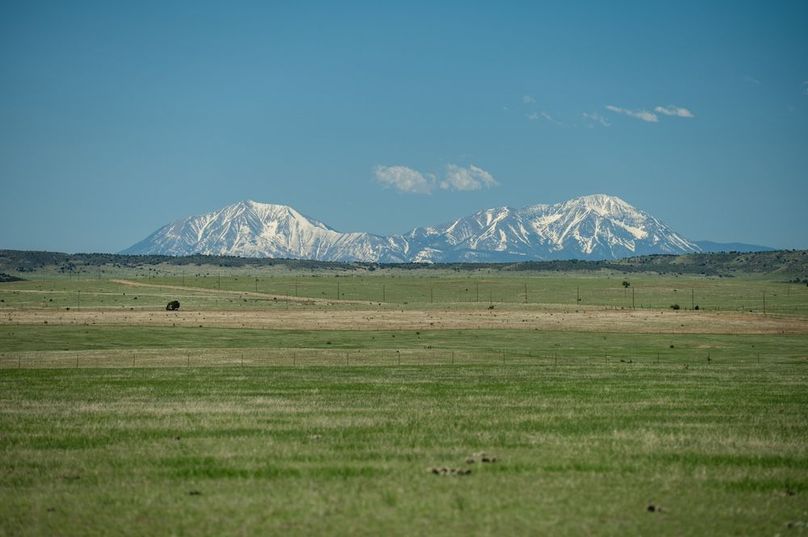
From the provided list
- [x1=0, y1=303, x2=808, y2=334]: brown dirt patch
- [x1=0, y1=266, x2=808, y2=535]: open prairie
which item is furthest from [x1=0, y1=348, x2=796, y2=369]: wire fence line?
[x1=0, y1=303, x2=808, y2=334]: brown dirt patch

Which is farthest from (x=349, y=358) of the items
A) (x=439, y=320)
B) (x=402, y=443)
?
(x=439, y=320)

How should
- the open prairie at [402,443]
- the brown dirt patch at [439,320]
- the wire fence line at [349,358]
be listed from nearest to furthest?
1. the open prairie at [402,443]
2. the wire fence line at [349,358]
3. the brown dirt patch at [439,320]

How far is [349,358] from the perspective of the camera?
61094 millimetres

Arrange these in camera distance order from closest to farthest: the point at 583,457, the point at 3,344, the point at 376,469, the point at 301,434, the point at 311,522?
the point at 311,522, the point at 376,469, the point at 583,457, the point at 301,434, the point at 3,344

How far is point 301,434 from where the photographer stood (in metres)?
23.2

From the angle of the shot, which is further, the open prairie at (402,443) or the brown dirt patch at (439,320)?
the brown dirt patch at (439,320)

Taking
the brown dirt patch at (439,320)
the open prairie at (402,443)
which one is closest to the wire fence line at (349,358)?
the open prairie at (402,443)

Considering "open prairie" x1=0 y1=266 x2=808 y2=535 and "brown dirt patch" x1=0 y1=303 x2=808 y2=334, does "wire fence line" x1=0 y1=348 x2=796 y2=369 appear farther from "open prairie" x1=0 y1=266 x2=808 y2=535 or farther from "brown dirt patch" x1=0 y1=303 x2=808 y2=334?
"brown dirt patch" x1=0 y1=303 x2=808 y2=334

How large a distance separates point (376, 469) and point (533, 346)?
5854 cm

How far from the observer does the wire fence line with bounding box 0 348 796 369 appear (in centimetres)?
5634

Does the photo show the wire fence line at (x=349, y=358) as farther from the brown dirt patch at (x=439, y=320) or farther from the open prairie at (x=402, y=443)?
the brown dirt patch at (x=439, y=320)

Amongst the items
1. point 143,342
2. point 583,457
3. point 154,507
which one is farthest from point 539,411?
point 143,342

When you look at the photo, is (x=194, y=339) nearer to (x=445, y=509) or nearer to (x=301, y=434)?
(x=301, y=434)

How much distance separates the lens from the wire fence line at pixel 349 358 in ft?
185
